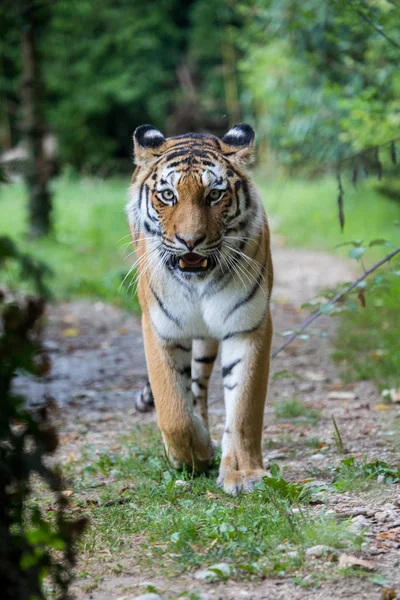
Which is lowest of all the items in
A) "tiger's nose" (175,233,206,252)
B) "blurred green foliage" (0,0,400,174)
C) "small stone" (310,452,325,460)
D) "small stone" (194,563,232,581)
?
"small stone" (310,452,325,460)

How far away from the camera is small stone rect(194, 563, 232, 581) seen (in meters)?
2.81

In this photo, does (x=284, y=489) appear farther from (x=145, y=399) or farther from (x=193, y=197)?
(x=145, y=399)

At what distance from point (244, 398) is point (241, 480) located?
0.39m

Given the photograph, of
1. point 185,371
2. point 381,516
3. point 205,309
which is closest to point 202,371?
point 185,371

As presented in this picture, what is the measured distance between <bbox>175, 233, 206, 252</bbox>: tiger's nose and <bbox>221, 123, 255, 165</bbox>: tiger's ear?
584 millimetres

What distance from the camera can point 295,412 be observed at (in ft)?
17.6

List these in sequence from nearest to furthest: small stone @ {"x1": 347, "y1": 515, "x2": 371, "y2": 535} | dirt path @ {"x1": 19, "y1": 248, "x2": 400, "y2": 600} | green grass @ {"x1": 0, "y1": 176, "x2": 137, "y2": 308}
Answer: dirt path @ {"x1": 19, "y1": 248, "x2": 400, "y2": 600} < small stone @ {"x1": 347, "y1": 515, "x2": 371, "y2": 535} < green grass @ {"x1": 0, "y1": 176, "x2": 137, "y2": 308}

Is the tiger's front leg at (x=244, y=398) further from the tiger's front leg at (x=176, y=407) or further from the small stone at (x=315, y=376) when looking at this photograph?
the small stone at (x=315, y=376)

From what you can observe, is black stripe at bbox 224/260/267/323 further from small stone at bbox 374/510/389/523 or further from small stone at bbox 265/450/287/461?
small stone at bbox 374/510/389/523

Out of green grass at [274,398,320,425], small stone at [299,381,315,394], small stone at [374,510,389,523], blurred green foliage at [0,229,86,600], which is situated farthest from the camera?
small stone at [299,381,315,394]

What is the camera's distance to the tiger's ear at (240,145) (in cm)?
423

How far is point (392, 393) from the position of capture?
5484 mm

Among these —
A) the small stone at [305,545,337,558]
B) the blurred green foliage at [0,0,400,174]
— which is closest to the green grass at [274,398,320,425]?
the small stone at [305,545,337,558]

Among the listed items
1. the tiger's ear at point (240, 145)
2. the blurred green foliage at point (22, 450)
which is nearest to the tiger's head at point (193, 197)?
the tiger's ear at point (240, 145)
